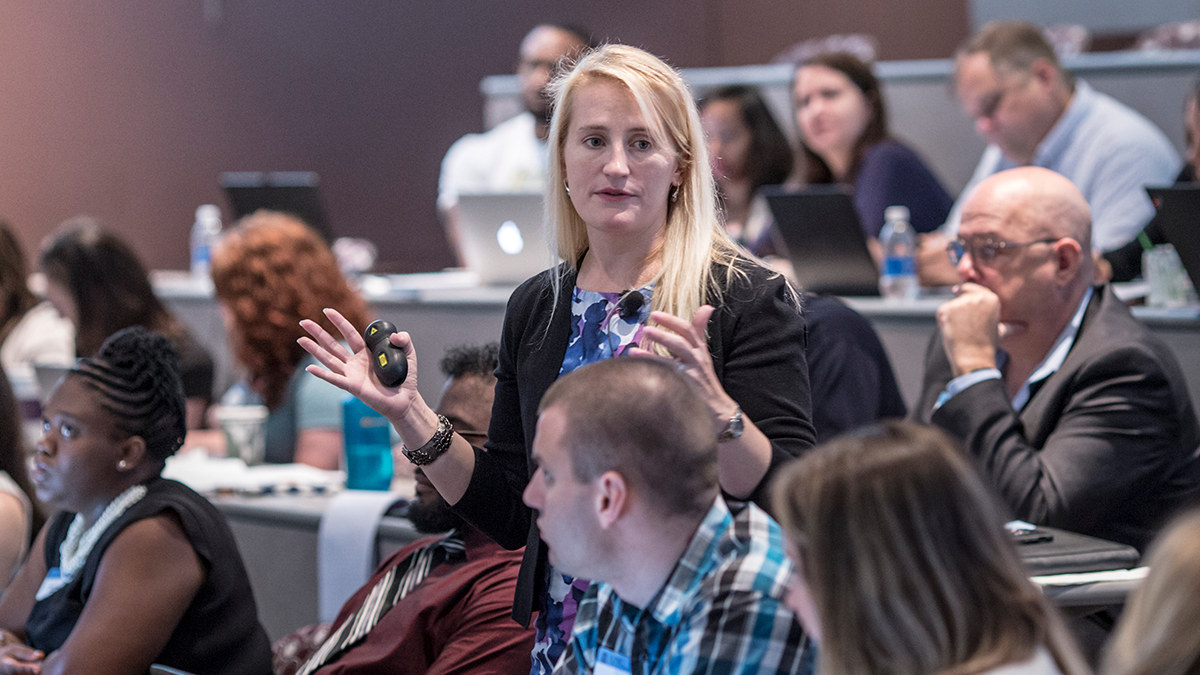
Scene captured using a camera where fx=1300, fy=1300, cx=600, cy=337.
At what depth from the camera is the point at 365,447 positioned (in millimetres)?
3010

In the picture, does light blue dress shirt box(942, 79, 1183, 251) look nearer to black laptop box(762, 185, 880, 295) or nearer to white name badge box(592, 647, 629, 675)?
black laptop box(762, 185, 880, 295)

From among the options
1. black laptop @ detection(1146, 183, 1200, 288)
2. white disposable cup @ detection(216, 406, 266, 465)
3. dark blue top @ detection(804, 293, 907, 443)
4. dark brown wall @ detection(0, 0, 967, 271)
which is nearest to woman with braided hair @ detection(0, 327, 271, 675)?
white disposable cup @ detection(216, 406, 266, 465)

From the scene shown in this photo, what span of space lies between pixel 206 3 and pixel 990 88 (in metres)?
3.92

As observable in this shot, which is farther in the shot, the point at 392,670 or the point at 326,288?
the point at 326,288

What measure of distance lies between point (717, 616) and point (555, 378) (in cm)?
51

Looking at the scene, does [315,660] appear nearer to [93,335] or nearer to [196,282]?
[93,335]

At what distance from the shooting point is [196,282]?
16.4 feet

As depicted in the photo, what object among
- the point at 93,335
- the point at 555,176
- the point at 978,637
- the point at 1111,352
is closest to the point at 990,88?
the point at 1111,352

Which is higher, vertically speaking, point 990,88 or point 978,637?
point 990,88

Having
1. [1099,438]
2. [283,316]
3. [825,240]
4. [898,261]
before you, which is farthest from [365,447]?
[898,261]

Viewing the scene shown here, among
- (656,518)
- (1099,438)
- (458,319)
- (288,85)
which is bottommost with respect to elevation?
(458,319)

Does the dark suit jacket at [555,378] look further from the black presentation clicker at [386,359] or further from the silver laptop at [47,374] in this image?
the silver laptop at [47,374]

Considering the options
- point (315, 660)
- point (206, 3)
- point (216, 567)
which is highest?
point (206, 3)

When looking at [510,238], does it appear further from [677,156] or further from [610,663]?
[610,663]
